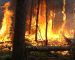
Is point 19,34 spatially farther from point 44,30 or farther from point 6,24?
point 6,24

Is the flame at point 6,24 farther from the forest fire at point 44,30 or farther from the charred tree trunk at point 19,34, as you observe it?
the charred tree trunk at point 19,34

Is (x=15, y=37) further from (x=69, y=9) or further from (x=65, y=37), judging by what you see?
(x=69, y=9)

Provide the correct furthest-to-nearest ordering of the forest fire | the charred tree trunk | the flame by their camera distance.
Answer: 1. the flame
2. the forest fire
3. the charred tree trunk

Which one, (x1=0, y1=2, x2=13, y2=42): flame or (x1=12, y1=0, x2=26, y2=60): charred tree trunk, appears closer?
(x1=12, y1=0, x2=26, y2=60): charred tree trunk

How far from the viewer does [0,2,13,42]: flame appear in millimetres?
9631

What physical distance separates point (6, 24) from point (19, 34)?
3.27m

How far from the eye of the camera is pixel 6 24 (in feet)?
32.5

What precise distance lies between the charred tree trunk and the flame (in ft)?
9.16

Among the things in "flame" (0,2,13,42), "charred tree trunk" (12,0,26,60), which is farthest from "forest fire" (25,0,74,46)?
"charred tree trunk" (12,0,26,60)

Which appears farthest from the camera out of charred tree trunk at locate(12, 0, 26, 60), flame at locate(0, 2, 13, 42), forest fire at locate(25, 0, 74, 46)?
flame at locate(0, 2, 13, 42)

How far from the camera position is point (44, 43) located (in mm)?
8953

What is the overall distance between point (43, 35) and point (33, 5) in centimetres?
129

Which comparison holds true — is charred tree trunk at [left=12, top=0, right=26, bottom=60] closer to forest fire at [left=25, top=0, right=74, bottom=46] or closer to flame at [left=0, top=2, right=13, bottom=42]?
forest fire at [left=25, top=0, right=74, bottom=46]

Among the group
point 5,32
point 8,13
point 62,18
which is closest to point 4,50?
point 5,32
